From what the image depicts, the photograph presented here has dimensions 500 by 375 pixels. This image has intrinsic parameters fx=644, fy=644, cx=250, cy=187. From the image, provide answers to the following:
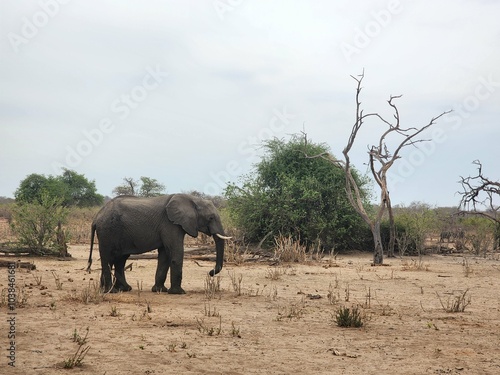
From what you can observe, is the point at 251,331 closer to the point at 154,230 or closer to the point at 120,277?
the point at 154,230

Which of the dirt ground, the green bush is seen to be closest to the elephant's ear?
the dirt ground

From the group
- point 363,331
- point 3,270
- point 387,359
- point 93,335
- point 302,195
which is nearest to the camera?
point 387,359

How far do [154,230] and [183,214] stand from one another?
0.62 meters

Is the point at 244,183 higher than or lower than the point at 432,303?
higher

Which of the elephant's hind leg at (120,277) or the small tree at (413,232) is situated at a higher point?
the small tree at (413,232)

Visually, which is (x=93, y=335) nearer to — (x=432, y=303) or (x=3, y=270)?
(x=432, y=303)

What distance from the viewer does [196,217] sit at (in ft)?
39.1

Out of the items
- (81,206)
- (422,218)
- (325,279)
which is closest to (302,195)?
(422,218)

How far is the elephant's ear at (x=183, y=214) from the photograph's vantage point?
1168 centimetres

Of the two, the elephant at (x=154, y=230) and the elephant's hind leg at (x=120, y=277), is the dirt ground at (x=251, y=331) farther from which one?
the elephant at (x=154, y=230)

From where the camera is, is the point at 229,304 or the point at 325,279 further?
the point at 325,279

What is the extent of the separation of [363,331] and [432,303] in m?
3.19

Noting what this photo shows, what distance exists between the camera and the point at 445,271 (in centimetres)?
1725

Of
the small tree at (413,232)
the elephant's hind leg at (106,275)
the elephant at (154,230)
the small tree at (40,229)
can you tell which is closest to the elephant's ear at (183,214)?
the elephant at (154,230)
